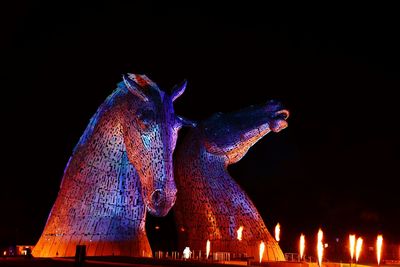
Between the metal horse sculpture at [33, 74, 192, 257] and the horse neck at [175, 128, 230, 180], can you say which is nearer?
the metal horse sculpture at [33, 74, 192, 257]

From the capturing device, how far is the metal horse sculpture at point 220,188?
19.3 meters

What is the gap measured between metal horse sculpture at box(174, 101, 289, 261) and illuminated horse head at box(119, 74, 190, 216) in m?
5.88

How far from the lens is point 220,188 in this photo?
2019 cm

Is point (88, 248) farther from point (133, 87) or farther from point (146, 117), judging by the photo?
point (133, 87)

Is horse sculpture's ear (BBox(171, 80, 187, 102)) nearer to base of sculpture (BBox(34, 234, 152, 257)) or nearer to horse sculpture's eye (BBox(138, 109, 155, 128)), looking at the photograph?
horse sculpture's eye (BBox(138, 109, 155, 128))

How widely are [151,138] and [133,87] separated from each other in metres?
1.54

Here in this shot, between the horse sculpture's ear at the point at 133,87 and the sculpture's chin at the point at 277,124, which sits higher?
the sculpture's chin at the point at 277,124

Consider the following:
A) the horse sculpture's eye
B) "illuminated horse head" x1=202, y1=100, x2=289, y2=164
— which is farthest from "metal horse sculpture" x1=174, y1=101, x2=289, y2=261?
the horse sculpture's eye

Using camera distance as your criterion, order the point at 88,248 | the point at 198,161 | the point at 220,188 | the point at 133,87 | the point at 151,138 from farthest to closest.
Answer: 1. the point at 198,161
2. the point at 220,188
3. the point at 88,248
4. the point at 133,87
5. the point at 151,138

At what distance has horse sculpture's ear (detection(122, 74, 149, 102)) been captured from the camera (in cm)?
1426

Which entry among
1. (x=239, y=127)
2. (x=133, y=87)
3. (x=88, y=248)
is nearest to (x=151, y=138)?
(x=133, y=87)

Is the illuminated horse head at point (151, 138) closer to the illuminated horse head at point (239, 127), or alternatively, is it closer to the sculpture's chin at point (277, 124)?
the illuminated horse head at point (239, 127)

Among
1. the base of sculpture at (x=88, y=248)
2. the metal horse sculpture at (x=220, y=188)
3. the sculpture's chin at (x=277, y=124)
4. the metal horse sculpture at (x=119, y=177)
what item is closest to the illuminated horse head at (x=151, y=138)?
the metal horse sculpture at (x=119, y=177)

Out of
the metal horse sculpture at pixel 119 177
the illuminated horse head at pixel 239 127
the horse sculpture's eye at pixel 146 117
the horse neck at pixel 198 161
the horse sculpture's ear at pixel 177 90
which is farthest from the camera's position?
the horse neck at pixel 198 161
